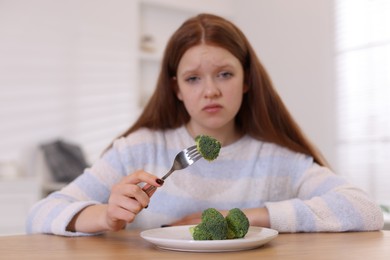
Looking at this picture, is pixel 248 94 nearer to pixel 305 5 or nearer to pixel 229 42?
pixel 229 42

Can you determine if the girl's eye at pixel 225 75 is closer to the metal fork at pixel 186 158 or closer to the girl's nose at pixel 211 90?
the girl's nose at pixel 211 90

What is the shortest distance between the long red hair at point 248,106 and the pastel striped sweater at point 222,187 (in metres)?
0.03

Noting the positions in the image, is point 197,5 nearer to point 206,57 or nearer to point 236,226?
point 206,57

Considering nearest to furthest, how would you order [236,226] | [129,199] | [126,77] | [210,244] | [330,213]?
[210,244] → [236,226] → [129,199] → [330,213] → [126,77]

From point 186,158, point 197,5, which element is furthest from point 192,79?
point 197,5

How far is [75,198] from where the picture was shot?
1483 millimetres

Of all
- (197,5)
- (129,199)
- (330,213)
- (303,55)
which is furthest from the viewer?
(197,5)

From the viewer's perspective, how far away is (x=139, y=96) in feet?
16.6

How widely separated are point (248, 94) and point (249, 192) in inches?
12.7

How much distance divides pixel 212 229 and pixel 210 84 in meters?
0.61

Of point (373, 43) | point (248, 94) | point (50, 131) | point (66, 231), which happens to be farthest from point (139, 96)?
point (66, 231)

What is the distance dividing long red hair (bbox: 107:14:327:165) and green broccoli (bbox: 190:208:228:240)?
2.48 feet

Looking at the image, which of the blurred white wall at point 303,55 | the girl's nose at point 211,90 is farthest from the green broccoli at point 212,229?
the blurred white wall at point 303,55

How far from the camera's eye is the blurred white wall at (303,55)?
4824 millimetres
